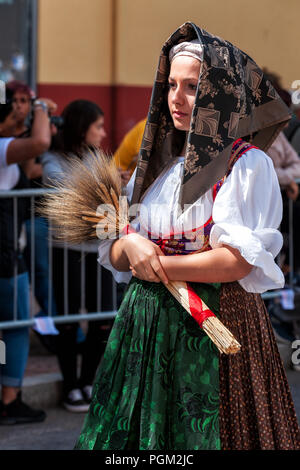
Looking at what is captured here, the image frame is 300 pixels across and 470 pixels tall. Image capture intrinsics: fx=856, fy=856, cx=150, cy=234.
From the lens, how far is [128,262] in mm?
3049

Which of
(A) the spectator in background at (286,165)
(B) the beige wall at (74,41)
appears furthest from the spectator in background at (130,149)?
(B) the beige wall at (74,41)

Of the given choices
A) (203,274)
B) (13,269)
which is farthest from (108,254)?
(13,269)

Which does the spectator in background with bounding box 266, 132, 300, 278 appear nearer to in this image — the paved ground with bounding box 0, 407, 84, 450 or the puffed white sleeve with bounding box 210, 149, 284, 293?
the paved ground with bounding box 0, 407, 84, 450

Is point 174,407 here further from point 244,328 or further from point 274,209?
point 274,209

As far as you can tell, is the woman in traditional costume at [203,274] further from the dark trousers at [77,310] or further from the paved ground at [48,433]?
the dark trousers at [77,310]

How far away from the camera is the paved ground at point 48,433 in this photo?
450 centimetres

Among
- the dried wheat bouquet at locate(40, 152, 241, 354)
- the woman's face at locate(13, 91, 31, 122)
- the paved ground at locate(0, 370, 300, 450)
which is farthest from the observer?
the woman's face at locate(13, 91, 31, 122)

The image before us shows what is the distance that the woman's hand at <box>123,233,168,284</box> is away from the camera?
2.85 meters

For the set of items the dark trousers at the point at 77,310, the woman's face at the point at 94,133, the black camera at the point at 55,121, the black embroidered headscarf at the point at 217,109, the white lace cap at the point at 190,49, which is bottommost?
the dark trousers at the point at 77,310

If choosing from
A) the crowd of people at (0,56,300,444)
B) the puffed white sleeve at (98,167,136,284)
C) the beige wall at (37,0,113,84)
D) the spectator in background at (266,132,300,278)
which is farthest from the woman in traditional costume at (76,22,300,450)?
the beige wall at (37,0,113,84)

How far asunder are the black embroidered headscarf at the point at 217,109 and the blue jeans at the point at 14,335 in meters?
2.05

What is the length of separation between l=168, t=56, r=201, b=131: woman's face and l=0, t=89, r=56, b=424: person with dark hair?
81.0 inches

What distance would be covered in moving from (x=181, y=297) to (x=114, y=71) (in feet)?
20.7
